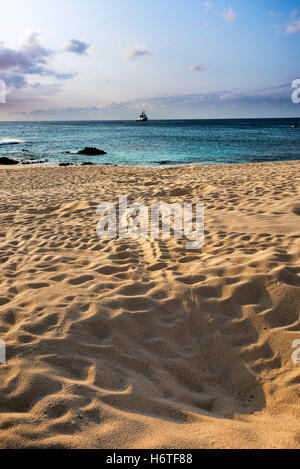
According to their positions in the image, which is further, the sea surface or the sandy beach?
the sea surface

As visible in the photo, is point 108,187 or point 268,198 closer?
point 268,198

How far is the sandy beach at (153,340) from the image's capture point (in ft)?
6.58

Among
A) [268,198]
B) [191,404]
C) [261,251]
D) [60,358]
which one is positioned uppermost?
[268,198]

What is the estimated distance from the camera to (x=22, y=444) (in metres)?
1.82

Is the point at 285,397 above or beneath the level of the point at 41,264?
beneath

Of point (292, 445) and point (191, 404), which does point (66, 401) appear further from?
point (292, 445)

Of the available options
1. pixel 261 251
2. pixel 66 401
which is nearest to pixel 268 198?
pixel 261 251

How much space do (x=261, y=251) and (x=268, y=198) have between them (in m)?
3.13

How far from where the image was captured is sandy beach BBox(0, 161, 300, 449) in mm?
2006

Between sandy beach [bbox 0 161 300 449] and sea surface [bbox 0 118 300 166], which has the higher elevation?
sea surface [bbox 0 118 300 166]

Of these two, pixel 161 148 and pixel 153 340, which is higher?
pixel 161 148

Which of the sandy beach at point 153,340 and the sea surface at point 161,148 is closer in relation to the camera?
the sandy beach at point 153,340

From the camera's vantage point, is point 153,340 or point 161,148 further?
point 161,148

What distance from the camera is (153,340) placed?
113 inches
